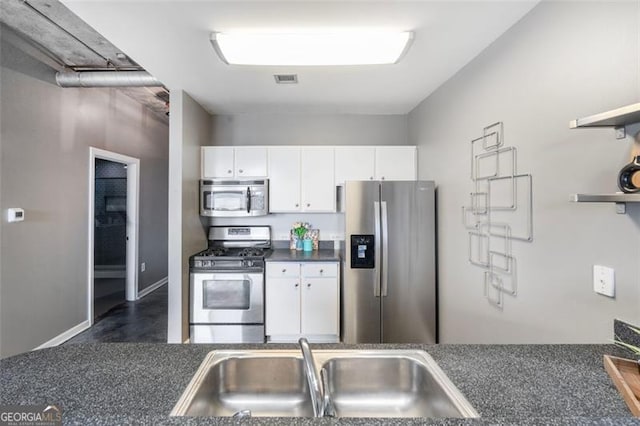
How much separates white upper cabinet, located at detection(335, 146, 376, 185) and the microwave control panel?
0.82 metres

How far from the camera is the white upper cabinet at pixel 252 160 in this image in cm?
325

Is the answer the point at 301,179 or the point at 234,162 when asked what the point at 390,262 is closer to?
the point at 301,179

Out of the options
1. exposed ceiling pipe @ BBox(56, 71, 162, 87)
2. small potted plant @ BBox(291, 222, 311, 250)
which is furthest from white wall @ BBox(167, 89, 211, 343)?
small potted plant @ BBox(291, 222, 311, 250)

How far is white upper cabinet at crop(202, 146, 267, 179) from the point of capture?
3248 millimetres

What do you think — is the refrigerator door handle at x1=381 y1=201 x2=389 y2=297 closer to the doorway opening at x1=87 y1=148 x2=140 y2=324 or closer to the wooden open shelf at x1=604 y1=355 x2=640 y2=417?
the wooden open shelf at x1=604 y1=355 x2=640 y2=417

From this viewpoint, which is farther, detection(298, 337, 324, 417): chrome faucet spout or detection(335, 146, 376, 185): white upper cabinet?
detection(335, 146, 376, 185): white upper cabinet

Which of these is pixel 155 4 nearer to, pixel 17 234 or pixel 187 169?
pixel 187 169

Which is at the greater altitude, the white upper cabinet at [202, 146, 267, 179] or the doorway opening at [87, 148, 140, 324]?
the white upper cabinet at [202, 146, 267, 179]

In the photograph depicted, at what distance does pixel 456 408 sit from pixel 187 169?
290 centimetres

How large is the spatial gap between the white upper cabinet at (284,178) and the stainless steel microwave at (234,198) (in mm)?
106

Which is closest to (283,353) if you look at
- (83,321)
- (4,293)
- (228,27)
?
(228,27)

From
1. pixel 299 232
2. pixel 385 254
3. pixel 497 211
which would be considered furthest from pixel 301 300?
pixel 497 211

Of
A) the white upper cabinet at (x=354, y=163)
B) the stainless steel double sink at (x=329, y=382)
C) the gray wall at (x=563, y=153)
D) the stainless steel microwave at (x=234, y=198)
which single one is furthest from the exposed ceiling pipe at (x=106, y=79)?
the gray wall at (x=563, y=153)

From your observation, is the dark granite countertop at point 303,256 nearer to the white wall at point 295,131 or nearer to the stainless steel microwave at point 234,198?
the white wall at point 295,131
